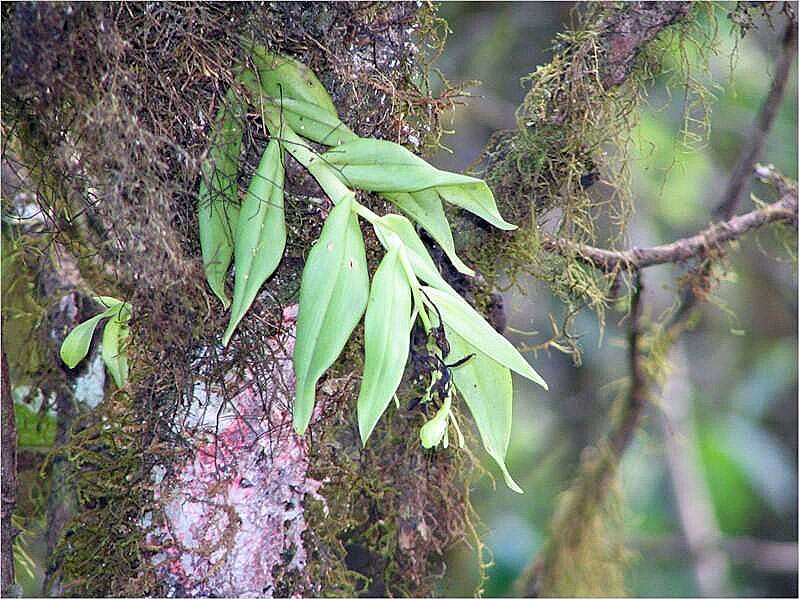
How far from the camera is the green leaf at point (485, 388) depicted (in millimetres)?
569

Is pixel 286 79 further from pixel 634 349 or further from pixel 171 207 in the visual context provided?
pixel 634 349

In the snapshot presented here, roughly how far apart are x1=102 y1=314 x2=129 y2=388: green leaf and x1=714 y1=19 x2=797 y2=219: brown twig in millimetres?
749

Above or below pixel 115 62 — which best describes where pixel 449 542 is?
below

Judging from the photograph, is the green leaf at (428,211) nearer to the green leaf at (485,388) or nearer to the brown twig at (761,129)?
the green leaf at (485,388)

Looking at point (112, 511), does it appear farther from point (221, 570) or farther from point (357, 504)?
point (357, 504)

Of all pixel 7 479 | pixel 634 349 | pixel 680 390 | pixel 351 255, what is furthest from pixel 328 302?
pixel 680 390

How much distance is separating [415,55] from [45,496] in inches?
23.7

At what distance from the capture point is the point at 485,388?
0.57 m

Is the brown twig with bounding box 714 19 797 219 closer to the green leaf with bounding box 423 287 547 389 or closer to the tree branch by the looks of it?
the tree branch

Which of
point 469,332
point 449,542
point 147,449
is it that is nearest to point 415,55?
point 469,332

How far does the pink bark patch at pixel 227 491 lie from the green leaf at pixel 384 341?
0.45ft

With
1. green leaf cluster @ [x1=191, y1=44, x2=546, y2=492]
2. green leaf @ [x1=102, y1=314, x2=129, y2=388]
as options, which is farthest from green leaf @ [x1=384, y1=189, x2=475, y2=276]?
green leaf @ [x1=102, y1=314, x2=129, y2=388]

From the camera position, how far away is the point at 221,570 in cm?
66

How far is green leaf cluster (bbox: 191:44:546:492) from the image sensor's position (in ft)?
1.73
